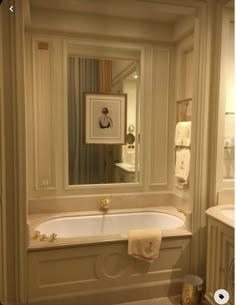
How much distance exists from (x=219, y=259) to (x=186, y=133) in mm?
1277

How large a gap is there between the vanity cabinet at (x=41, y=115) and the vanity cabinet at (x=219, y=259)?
1.69 m

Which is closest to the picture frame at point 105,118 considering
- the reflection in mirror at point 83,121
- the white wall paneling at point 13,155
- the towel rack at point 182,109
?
the reflection in mirror at point 83,121

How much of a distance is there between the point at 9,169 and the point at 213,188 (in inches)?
69.2

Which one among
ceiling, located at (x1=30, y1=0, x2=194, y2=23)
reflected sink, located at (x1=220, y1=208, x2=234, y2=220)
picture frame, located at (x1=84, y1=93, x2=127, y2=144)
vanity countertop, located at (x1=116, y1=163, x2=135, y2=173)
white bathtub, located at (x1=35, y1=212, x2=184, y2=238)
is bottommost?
white bathtub, located at (x1=35, y1=212, x2=184, y2=238)

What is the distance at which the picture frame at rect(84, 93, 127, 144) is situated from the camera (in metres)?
3.15

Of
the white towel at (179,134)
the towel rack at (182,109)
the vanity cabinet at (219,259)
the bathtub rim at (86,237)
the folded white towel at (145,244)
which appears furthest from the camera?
the towel rack at (182,109)

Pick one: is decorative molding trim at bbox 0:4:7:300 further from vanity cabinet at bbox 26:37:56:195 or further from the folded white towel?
the folded white towel

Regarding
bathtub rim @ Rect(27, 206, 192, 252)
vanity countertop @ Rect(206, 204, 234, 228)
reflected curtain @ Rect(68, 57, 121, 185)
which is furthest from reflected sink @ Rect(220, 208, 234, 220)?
reflected curtain @ Rect(68, 57, 121, 185)

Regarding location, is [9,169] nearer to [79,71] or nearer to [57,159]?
[57,159]

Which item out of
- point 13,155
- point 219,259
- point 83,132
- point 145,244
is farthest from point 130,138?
point 219,259

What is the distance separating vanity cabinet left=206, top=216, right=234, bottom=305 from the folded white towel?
17.2 inches

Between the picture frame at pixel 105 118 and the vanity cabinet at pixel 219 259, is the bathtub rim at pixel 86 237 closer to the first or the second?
the vanity cabinet at pixel 219 259

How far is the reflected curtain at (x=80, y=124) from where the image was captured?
10.1ft

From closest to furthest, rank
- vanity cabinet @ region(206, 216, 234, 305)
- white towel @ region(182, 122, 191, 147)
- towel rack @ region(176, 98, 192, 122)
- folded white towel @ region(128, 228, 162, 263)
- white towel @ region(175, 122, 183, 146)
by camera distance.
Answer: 1. vanity cabinet @ region(206, 216, 234, 305)
2. folded white towel @ region(128, 228, 162, 263)
3. white towel @ region(182, 122, 191, 147)
4. white towel @ region(175, 122, 183, 146)
5. towel rack @ region(176, 98, 192, 122)
